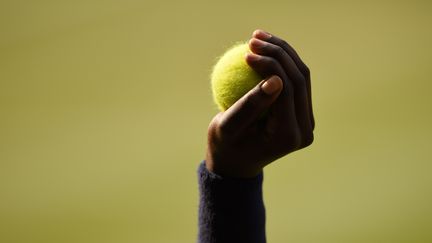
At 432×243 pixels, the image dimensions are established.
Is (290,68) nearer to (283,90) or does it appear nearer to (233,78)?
(283,90)

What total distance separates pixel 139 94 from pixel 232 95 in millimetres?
1261

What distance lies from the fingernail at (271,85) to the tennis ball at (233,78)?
0.44ft

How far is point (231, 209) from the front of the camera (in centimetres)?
66

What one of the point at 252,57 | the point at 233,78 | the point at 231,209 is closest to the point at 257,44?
the point at 252,57

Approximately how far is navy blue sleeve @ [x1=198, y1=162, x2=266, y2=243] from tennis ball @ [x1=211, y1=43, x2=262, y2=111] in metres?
0.15

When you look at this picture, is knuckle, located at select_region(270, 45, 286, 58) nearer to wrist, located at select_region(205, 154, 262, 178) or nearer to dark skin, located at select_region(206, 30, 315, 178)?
dark skin, located at select_region(206, 30, 315, 178)

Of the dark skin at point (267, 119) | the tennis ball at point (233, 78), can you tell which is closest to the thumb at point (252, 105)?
the dark skin at point (267, 119)

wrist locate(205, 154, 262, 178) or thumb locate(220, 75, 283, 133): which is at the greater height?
thumb locate(220, 75, 283, 133)

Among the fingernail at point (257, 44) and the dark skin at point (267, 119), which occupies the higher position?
the fingernail at point (257, 44)

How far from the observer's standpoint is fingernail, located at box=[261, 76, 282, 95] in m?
0.59

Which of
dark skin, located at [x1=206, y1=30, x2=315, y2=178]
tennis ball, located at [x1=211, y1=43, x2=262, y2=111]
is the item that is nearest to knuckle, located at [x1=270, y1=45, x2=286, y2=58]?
dark skin, located at [x1=206, y1=30, x2=315, y2=178]

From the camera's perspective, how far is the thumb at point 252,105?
0.59 meters

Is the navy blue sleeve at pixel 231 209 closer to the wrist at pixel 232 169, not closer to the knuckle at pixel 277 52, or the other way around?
the wrist at pixel 232 169

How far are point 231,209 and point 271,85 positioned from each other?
196 millimetres
